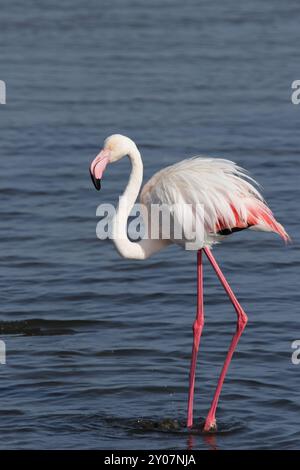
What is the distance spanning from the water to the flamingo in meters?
0.62

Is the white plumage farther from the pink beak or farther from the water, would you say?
Answer: the water

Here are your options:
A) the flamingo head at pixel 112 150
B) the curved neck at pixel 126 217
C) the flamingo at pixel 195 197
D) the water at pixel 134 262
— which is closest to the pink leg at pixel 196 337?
the flamingo at pixel 195 197

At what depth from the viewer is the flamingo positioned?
7.95 metres

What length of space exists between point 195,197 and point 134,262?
3.82m

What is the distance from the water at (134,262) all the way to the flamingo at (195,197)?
2.03 ft

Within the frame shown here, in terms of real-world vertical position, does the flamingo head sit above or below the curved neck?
above

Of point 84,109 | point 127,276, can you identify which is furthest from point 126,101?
point 127,276

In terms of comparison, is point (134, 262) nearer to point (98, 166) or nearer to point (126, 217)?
point (126, 217)

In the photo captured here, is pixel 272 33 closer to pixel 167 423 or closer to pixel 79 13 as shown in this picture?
pixel 79 13

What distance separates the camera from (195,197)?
26.0ft

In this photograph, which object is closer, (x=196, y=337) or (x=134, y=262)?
(x=196, y=337)

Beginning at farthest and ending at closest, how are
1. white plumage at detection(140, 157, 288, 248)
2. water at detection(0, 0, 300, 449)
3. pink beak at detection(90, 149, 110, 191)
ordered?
water at detection(0, 0, 300, 449) < white plumage at detection(140, 157, 288, 248) < pink beak at detection(90, 149, 110, 191)

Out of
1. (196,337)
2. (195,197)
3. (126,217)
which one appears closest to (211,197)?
(195,197)

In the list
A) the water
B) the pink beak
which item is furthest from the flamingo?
the water
